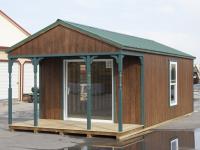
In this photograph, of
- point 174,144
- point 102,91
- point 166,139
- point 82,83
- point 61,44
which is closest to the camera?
point 174,144

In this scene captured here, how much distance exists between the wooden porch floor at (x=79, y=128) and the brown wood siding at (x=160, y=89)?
137cm

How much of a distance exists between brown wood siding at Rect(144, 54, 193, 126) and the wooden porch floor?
1.37 metres

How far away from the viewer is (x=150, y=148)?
11586mm

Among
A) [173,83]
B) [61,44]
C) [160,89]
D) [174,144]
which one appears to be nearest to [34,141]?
[61,44]

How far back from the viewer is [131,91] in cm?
1531

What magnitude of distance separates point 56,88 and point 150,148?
229 inches

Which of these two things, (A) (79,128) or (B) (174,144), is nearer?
(B) (174,144)

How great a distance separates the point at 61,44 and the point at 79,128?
272 cm

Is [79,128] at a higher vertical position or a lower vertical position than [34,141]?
higher

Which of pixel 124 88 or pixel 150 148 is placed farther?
pixel 124 88

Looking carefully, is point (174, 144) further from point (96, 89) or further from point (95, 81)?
point (95, 81)

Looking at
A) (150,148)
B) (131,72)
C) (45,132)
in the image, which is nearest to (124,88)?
(131,72)

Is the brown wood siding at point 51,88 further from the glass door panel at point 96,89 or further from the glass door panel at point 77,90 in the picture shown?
the glass door panel at point 96,89

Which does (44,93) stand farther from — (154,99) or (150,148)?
(150,148)
